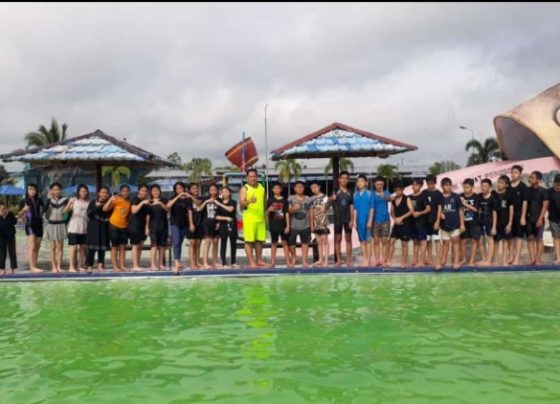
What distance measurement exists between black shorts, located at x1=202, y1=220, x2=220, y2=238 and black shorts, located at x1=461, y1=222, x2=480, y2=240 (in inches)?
198

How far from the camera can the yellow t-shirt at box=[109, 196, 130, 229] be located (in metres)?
11.2

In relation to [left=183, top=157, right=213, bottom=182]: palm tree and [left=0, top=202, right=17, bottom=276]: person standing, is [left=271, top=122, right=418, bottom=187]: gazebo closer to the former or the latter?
[left=0, top=202, right=17, bottom=276]: person standing

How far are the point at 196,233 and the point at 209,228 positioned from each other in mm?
286

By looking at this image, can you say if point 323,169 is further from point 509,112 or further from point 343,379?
point 343,379

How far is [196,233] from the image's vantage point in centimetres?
1143

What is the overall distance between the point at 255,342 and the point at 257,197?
18.8ft

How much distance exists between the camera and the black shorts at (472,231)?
35.9 feet

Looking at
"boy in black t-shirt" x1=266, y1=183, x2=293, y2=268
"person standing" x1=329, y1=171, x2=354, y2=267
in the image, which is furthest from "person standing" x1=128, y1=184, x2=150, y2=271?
"person standing" x1=329, y1=171, x2=354, y2=267

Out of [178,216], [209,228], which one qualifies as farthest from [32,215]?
[209,228]

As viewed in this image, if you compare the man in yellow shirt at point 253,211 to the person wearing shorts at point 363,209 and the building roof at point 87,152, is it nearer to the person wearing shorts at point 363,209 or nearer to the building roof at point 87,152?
the person wearing shorts at point 363,209

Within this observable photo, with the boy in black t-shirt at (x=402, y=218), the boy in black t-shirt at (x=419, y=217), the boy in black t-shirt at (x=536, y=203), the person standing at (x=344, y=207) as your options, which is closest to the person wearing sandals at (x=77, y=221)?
the person standing at (x=344, y=207)

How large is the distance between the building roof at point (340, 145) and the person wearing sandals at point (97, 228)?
3.90 m

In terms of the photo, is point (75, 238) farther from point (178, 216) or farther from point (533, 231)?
point (533, 231)

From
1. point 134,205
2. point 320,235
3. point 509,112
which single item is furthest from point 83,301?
point 509,112
